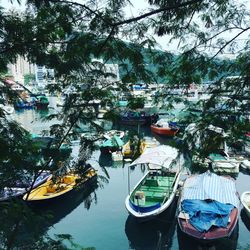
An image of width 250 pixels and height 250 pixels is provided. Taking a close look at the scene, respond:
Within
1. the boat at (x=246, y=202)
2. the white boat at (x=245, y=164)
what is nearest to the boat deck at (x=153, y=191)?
the boat at (x=246, y=202)

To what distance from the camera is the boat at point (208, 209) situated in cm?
1116

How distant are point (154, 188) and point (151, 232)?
2.78 meters

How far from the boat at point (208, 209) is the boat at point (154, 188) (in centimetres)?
93

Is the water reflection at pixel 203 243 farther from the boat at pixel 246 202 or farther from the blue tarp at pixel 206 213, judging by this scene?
the boat at pixel 246 202

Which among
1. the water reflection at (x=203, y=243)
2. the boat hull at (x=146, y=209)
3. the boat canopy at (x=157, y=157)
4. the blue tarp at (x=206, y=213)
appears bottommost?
the water reflection at (x=203, y=243)

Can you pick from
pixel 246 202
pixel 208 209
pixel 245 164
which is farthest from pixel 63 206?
pixel 245 164

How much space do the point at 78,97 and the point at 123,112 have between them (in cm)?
71

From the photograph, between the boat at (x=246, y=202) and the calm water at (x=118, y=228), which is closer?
the calm water at (x=118, y=228)

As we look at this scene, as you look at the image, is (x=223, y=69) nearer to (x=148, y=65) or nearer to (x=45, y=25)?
(x=148, y=65)

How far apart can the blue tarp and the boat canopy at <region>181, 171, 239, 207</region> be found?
0.87 feet

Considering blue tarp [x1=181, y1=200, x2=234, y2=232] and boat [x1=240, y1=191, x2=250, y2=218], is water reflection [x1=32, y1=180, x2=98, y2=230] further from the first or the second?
boat [x1=240, y1=191, x2=250, y2=218]

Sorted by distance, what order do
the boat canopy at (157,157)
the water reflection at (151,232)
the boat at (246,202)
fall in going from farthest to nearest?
1. the boat canopy at (157,157)
2. the boat at (246,202)
3. the water reflection at (151,232)

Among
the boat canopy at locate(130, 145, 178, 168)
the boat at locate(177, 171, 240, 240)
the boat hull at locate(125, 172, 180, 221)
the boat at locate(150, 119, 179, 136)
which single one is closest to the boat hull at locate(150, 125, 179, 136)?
the boat at locate(150, 119, 179, 136)

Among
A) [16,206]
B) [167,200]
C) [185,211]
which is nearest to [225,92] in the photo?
[16,206]
